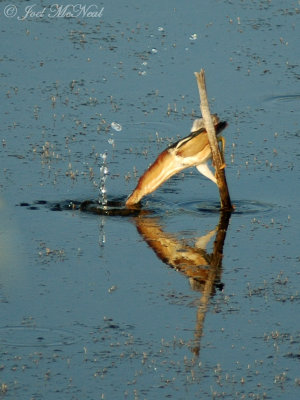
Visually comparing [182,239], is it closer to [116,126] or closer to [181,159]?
[181,159]

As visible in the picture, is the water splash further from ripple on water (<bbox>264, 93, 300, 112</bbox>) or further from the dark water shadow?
ripple on water (<bbox>264, 93, 300, 112</bbox>)

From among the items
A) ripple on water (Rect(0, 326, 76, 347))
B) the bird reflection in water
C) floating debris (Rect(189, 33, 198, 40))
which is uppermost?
floating debris (Rect(189, 33, 198, 40))

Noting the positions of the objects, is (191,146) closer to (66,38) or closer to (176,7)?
(66,38)

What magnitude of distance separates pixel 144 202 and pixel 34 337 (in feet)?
14.2

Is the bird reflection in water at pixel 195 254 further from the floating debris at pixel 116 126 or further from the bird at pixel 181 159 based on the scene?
the floating debris at pixel 116 126

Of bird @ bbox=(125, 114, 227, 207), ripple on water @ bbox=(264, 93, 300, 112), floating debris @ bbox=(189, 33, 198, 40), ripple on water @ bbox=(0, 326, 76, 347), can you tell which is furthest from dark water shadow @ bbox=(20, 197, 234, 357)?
floating debris @ bbox=(189, 33, 198, 40)

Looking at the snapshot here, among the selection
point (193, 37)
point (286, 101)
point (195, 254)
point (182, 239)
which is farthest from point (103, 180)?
point (193, 37)

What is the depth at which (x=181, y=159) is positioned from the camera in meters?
14.3

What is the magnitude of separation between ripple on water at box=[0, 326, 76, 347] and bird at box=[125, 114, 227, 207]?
153 inches

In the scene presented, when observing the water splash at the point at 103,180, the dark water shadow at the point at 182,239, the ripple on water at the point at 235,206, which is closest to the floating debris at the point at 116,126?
the water splash at the point at 103,180

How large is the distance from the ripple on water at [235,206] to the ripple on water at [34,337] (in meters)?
4.07

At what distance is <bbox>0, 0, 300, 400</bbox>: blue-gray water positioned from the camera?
33.6 feet

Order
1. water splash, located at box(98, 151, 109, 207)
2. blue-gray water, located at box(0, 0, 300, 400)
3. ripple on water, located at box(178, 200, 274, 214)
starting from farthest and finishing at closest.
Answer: water splash, located at box(98, 151, 109, 207) → ripple on water, located at box(178, 200, 274, 214) → blue-gray water, located at box(0, 0, 300, 400)

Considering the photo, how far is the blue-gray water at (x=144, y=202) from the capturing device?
10.2 m
